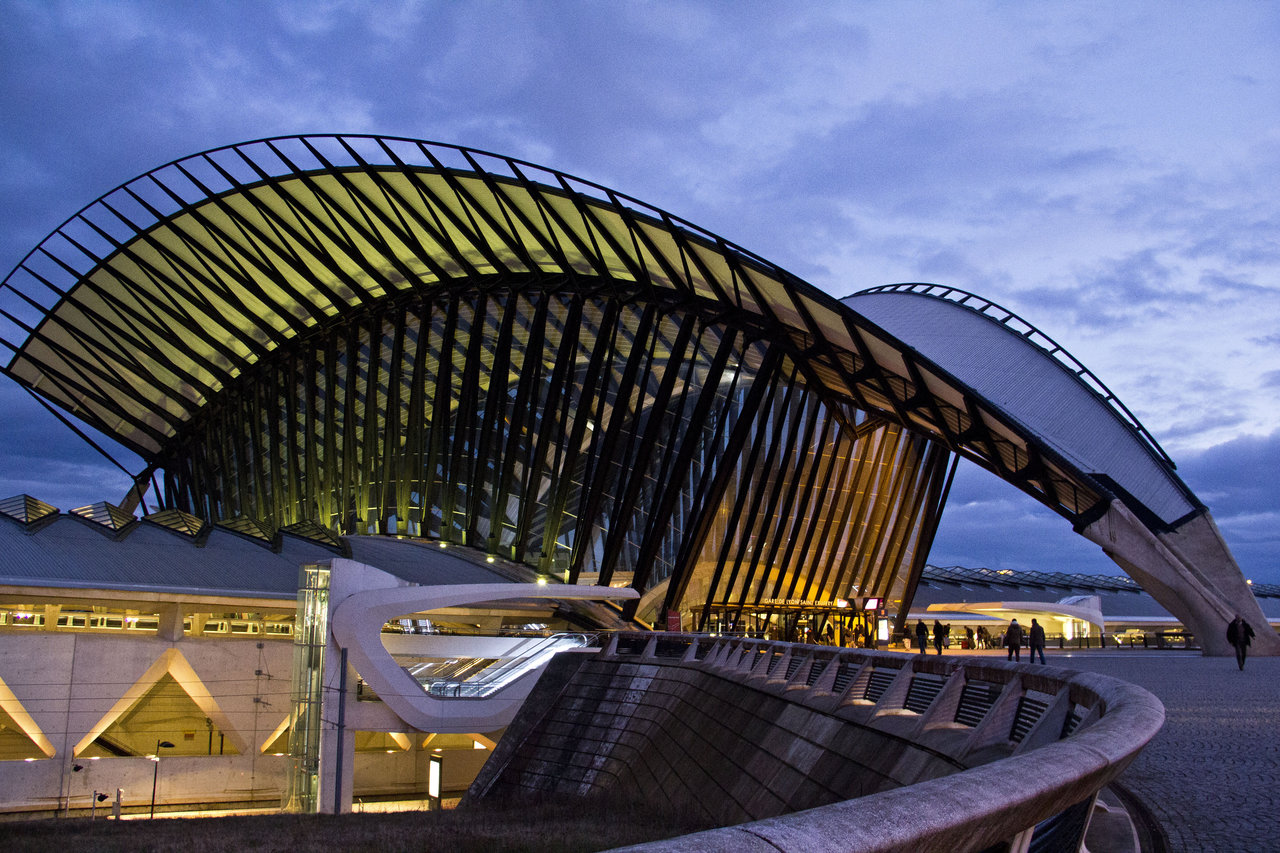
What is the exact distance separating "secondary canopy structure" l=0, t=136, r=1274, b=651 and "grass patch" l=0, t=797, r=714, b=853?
17287mm

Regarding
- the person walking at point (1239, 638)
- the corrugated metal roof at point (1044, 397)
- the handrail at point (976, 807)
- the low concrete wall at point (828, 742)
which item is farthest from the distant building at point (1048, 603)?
the handrail at point (976, 807)

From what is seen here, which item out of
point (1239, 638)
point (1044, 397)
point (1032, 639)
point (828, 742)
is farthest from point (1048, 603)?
point (828, 742)

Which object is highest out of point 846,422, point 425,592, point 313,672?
point 846,422

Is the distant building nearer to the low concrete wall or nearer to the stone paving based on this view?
the low concrete wall

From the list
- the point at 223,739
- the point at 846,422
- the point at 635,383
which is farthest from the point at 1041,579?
the point at 223,739

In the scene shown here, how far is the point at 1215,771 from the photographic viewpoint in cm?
909

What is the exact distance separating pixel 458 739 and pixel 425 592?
911 cm

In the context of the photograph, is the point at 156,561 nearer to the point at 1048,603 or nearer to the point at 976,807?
the point at 976,807

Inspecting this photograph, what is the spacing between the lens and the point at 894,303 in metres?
43.3

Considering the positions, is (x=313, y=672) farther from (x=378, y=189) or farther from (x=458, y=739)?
(x=378, y=189)

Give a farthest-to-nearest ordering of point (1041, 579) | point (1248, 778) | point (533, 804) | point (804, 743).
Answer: point (1041, 579) → point (533, 804) → point (804, 743) → point (1248, 778)

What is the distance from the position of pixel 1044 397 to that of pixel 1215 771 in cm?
2810

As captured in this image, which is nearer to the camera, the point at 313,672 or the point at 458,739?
the point at 313,672

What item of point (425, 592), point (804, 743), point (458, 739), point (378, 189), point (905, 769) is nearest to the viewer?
point (905, 769)
